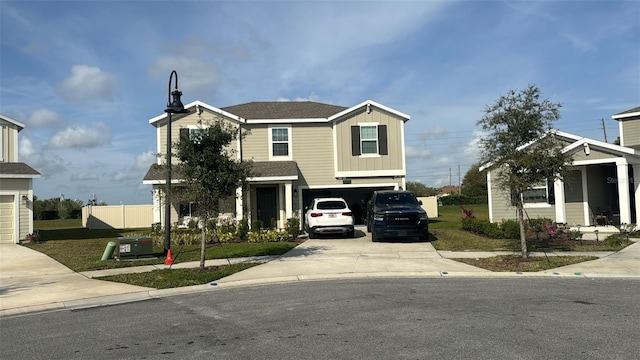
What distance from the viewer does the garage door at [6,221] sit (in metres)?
21.2

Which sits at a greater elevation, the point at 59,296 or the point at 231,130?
the point at 231,130

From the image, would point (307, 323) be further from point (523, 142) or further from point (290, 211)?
point (290, 211)

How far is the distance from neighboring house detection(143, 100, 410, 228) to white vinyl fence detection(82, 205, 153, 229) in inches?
489

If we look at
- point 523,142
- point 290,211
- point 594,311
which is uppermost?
point 523,142

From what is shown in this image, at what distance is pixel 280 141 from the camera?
78.5 feet

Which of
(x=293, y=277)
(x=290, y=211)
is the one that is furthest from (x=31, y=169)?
(x=293, y=277)

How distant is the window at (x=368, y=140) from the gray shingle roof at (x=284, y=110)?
2.02 meters

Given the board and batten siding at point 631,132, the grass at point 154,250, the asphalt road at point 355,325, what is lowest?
the asphalt road at point 355,325

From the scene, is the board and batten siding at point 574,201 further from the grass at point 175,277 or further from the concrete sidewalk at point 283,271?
the grass at point 175,277

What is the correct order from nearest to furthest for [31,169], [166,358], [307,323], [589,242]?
[166,358]
[307,323]
[589,242]
[31,169]

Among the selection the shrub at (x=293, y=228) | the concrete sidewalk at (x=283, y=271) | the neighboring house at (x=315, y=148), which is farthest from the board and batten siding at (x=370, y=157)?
the concrete sidewalk at (x=283, y=271)

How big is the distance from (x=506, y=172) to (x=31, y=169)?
19554mm

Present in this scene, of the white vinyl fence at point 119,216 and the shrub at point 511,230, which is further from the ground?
the white vinyl fence at point 119,216

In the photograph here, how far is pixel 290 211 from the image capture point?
22234mm
